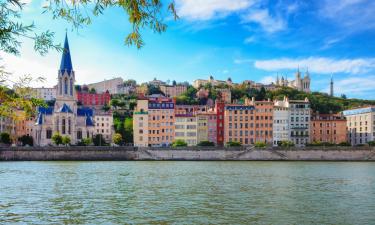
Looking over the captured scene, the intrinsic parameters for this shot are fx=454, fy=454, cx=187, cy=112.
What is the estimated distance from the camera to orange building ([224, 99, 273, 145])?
318ft

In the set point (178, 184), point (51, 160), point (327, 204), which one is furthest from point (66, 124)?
point (327, 204)

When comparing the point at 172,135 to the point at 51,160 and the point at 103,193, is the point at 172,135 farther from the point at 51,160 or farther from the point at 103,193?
the point at 103,193

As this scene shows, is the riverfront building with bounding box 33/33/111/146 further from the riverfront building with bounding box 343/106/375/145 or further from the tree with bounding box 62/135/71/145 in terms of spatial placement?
the riverfront building with bounding box 343/106/375/145

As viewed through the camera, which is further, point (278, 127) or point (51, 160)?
point (278, 127)

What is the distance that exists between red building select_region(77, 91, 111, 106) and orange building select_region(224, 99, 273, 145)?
75003 mm

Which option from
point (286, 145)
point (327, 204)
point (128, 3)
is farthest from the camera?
point (286, 145)

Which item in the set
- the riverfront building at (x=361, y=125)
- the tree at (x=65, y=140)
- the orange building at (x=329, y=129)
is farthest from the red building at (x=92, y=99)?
the riverfront building at (x=361, y=125)

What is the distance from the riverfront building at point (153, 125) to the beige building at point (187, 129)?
1.35m

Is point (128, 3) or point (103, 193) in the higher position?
point (128, 3)

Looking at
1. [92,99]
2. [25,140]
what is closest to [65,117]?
[25,140]

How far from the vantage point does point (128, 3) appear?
25.1 ft

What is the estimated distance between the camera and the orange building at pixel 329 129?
104 m

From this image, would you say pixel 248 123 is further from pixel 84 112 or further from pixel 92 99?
pixel 92 99

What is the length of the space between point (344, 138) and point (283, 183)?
240 ft
